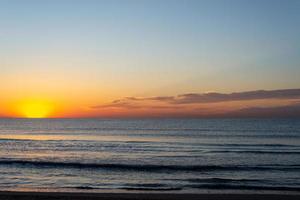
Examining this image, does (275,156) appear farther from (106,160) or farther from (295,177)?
(106,160)

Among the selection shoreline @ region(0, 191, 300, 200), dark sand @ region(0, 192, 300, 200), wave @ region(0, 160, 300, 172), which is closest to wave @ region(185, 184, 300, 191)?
shoreline @ region(0, 191, 300, 200)

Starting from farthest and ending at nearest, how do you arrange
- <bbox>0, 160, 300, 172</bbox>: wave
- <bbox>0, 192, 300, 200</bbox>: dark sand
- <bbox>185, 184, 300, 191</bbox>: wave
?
<bbox>0, 160, 300, 172</bbox>: wave < <bbox>185, 184, 300, 191</bbox>: wave < <bbox>0, 192, 300, 200</bbox>: dark sand

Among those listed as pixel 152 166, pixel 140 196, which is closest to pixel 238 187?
pixel 140 196

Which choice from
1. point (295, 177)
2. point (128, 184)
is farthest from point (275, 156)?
point (128, 184)

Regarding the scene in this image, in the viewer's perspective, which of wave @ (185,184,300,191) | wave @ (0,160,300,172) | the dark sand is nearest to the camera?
the dark sand

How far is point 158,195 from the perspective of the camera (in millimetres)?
18719

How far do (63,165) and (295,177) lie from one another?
17.3 m

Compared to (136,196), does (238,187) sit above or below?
below

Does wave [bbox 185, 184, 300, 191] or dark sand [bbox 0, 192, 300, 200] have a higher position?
dark sand [bbox 0, 192, 300, 200]

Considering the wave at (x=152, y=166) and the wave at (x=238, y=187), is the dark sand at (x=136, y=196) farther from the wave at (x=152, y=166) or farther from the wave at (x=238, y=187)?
the wave at (x=152, y=166)

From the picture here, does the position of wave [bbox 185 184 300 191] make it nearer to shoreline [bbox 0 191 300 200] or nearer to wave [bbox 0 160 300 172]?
shoreline [bbox 0 191 300 200]

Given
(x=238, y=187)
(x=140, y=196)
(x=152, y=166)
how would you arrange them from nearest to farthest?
(x=140, y=196)
(x=238, y=187)
(x=152, y=166)

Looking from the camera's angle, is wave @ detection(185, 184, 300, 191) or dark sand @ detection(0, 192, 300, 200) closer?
dark sand @ detection(0, 192, 300, 200)

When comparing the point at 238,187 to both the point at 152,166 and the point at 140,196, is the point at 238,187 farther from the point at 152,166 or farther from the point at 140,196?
the point at 152,166
